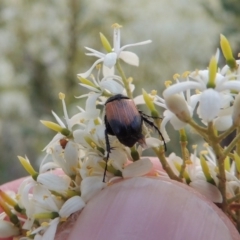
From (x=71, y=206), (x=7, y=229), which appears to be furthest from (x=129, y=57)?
(x=7, y=229)

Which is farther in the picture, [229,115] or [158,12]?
[158,12]

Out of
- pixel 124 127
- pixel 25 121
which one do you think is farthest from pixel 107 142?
pixel 25 121

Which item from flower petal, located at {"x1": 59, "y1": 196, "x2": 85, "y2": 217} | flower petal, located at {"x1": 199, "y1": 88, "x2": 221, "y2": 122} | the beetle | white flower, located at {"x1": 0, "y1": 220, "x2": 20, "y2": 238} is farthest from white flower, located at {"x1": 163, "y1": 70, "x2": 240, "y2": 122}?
white flower, located at {"x1": 0, "y1": 220, "x2": 20, "y2": 238}

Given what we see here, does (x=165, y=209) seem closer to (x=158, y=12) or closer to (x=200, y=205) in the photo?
(x=200, y=205)

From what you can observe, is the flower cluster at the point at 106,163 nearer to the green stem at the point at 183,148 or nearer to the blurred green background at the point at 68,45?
the green stem at the point at 183,148

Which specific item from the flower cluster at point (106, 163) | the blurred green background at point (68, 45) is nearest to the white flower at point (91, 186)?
the flower cluster at point (106, 163)
